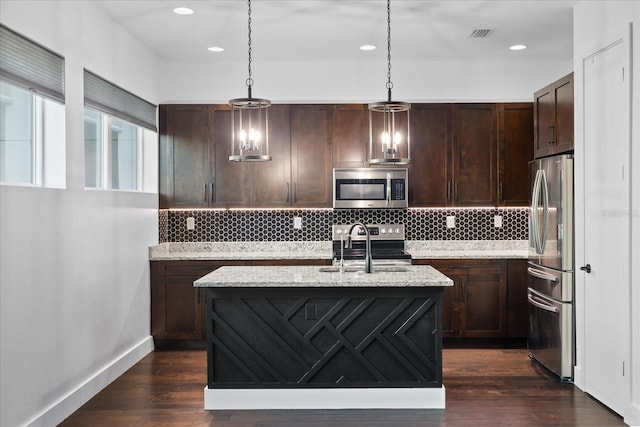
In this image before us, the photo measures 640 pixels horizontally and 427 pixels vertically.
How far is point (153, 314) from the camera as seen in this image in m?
5.61

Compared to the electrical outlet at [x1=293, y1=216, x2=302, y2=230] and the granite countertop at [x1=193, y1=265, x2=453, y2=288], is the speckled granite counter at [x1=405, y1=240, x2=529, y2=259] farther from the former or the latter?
the granite countertop at [x1=193, y1=265, x2=453, y2=288]

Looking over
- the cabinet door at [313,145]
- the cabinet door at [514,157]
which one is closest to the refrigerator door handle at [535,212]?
the cabinet door at [514,157]

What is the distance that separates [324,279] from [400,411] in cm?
102

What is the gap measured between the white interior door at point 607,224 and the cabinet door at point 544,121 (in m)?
0.59

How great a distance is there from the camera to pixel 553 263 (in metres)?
4.50

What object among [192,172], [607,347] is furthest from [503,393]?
[192,172]

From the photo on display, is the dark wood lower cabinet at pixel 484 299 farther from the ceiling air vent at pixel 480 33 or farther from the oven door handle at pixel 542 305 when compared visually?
the ceiling air vent at pixel 480 33

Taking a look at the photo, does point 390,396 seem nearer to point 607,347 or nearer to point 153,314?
point 607,347

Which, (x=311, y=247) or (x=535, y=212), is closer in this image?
(x=535, y=212)

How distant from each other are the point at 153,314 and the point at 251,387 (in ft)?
7.03

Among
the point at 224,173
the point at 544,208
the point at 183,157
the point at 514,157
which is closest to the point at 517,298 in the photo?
the point at 544,208

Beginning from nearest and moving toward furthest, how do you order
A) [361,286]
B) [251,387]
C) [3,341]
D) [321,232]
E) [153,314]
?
[3,341] < [361,286] < [251,387] < [153,314] < [321,232]

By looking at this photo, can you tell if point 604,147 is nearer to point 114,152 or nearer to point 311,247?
point 311,247

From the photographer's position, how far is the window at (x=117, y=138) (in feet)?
14.5
